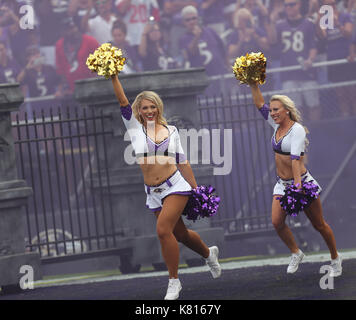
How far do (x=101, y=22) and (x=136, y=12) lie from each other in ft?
2.38

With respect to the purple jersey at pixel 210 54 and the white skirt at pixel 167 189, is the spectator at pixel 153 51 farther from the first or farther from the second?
the white skirt at pixel 167 189

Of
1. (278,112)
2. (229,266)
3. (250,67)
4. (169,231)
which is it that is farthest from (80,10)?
(169,231)

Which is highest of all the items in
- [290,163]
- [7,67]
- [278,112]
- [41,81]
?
[7,67]

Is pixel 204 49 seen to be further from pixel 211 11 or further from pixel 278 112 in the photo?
pixel 278 112

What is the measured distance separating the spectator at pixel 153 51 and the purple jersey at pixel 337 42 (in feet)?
9.78

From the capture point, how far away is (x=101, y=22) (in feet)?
56.0

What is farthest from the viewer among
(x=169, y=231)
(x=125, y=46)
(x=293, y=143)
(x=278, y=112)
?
(x=125, y=46)

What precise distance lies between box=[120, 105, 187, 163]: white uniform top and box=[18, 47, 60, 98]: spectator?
838cm

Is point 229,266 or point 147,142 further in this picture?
point 229,266

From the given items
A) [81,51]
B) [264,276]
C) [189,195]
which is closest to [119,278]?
[264,276]

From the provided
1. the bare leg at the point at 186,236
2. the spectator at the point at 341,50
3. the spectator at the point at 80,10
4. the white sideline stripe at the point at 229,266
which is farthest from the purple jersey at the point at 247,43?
the bare leg at the point at 186,236

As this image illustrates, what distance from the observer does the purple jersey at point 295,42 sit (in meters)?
15.6

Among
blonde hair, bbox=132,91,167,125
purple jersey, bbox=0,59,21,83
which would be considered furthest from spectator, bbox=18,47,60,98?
blonde hair, bbox=132,91,167,125

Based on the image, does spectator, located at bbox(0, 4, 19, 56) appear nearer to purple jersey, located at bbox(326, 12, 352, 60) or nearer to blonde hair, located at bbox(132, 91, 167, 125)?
purple jersey, located at bbox(326, 12, 352, 60)
